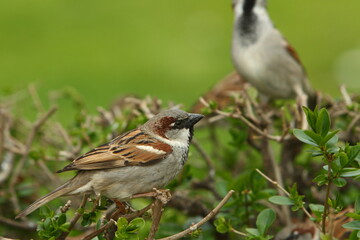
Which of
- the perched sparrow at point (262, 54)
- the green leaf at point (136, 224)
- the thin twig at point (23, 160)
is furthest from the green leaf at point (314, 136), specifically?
the perched sparrow at point (262, 54)

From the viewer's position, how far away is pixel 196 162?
3.69m

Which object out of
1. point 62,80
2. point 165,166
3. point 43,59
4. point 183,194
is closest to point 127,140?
point 165,166

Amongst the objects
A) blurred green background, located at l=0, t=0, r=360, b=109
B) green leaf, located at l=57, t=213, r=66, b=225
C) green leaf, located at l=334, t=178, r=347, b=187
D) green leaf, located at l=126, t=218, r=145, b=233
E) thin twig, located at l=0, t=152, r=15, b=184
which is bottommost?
blurred green background, located at l=0, t=0, r=360, b=109

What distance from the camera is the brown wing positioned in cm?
233

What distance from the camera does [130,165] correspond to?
7.75 ft

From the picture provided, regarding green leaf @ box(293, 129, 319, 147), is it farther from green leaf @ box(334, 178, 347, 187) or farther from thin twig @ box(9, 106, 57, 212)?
thin twig @ box(9, 106, 57, 212)

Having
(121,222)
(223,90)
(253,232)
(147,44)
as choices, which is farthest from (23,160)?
(147,44)

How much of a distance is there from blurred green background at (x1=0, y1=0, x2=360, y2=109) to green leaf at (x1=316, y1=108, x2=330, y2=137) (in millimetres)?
4451

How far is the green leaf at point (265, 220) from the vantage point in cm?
213

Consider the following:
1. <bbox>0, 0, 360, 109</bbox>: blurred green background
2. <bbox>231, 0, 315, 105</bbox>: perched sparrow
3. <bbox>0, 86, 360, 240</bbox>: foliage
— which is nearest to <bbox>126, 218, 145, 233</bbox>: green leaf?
<bbox>0, 86, 360, 240</bbox>: foliage

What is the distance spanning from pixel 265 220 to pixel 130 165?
506 millimetres

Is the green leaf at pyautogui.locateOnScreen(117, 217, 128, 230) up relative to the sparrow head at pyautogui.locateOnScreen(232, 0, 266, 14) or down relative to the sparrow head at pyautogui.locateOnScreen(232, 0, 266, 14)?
down

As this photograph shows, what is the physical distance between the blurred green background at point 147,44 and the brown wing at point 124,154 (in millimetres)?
3902

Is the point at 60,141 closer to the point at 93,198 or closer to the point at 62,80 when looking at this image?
the point at 93,198
